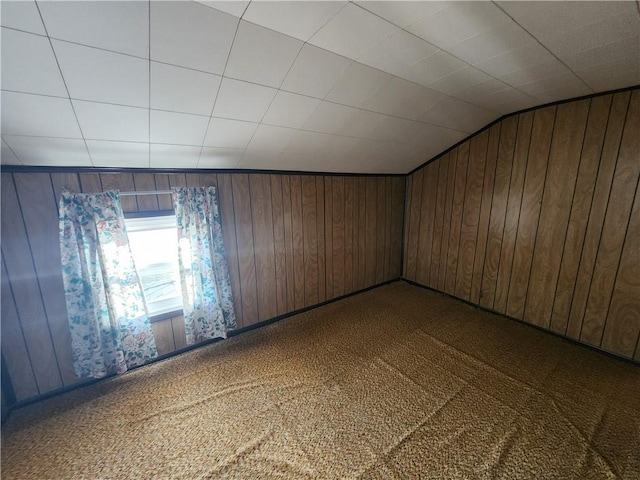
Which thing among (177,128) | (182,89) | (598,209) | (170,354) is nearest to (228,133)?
(177,128)

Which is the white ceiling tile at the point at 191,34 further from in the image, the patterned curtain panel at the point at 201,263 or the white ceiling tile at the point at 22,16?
the patterned curtain panel at the point at 201,263

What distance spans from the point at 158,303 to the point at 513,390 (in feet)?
9.67

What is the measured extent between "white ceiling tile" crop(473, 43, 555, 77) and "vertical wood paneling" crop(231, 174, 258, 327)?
205 centimetres

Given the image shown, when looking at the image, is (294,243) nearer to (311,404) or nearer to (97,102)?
(311,404)

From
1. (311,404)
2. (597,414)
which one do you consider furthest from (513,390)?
(311,404)

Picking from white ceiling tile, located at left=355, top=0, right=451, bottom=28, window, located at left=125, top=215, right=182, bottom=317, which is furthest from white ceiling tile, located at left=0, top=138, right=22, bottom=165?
white ceiling tile, located at left=355, top=0, right=451, bottom=28

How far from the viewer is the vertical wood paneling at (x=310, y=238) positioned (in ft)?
9.74

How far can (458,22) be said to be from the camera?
1226 millimetres

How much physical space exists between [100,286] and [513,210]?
3851 mm

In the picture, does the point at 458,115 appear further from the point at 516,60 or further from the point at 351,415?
the point at 351,415

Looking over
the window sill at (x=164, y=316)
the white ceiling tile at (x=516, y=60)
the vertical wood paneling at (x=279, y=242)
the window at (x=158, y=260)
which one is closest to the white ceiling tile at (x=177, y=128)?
the window at (x=158, y=260)

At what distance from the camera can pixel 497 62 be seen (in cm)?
159

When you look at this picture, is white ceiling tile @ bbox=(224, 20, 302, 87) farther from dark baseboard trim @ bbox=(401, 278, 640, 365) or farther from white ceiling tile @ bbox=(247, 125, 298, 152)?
dark baseboard trim @ bbox=(401, 278, 640, 365)

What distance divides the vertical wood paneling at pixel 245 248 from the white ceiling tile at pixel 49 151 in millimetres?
1079
